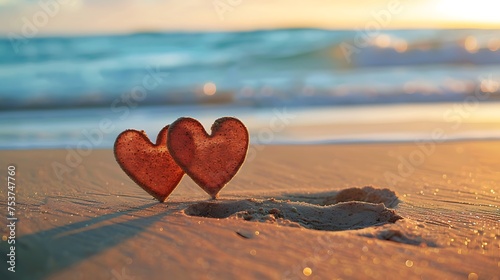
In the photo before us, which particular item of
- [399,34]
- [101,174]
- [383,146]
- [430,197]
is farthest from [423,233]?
[399,34]

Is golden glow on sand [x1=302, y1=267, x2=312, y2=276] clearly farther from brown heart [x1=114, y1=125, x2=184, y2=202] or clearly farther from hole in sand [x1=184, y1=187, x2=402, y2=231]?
brown heart [x1=114, y1=125, x2=184, y2=202]

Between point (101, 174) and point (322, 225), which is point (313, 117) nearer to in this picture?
point (101, 174)

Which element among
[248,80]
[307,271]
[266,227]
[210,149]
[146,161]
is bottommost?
[307,271]

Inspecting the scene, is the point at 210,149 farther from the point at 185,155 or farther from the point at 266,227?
the point at 266,227

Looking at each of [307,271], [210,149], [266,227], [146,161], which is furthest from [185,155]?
[307,271]

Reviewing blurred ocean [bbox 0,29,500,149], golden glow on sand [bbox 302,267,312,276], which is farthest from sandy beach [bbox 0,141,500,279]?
blurred ocean [bbox 0,29,500,149]

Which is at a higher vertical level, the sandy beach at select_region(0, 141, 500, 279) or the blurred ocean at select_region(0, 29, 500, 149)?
the blurred ocean at select_region(0, 29, 500, 149)
